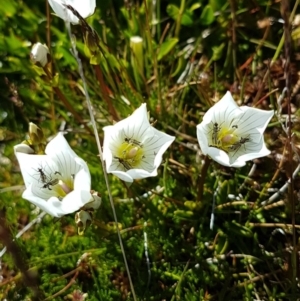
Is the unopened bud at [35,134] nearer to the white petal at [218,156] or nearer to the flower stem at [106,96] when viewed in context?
the flower stem at [106,96]

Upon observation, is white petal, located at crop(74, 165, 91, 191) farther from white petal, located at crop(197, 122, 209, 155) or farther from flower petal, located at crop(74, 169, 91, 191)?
white petal, located at crop(197, 122, 209, 155)

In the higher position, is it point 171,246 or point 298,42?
point 298,42

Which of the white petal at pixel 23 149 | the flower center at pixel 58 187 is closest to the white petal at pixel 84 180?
the flower center at pixel 58 187

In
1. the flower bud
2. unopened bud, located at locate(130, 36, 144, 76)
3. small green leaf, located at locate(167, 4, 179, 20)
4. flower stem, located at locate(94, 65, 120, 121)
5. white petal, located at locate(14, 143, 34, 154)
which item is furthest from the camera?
small green leaf, located at locate(167, 4, 179, 20)

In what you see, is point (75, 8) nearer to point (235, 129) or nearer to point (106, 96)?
point (106, 96)

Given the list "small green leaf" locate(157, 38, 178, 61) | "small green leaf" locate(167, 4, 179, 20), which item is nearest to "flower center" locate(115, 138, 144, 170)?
"small green leaf" locate(157, 38, 178, 61)

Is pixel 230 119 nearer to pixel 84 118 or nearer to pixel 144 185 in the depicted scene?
pixel 144 185

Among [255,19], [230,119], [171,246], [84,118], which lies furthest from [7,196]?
[255,19]
